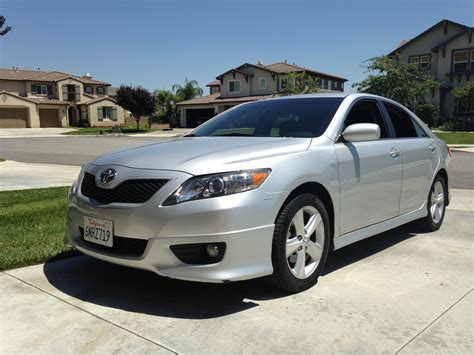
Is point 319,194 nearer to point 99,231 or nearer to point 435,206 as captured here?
point 99,231

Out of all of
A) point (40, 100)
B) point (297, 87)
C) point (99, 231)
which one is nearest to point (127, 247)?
point (99, 231)

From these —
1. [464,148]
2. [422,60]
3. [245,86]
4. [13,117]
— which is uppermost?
[422,60]

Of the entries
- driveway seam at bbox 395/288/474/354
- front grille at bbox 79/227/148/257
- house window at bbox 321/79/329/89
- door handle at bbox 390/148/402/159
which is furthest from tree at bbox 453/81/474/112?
front grille at bbox 79/227/148/257

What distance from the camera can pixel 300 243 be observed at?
375 centimetres

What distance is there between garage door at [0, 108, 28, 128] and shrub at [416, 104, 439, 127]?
145ft

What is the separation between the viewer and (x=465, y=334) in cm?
312

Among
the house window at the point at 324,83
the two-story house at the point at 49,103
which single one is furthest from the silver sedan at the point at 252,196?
the two-story house at the point at 49,103

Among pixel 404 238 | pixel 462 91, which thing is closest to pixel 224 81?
pixel 462 91

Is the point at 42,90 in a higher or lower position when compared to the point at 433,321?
higher

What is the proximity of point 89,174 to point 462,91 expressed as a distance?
34585 mm

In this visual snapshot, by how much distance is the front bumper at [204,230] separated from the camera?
10.6ft

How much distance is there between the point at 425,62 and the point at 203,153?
137 feet

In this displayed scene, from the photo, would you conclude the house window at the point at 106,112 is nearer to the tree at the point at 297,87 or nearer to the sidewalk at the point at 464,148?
the tree at the point at 297,87

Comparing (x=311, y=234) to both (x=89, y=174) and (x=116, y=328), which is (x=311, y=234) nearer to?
(x=116, y=328)
